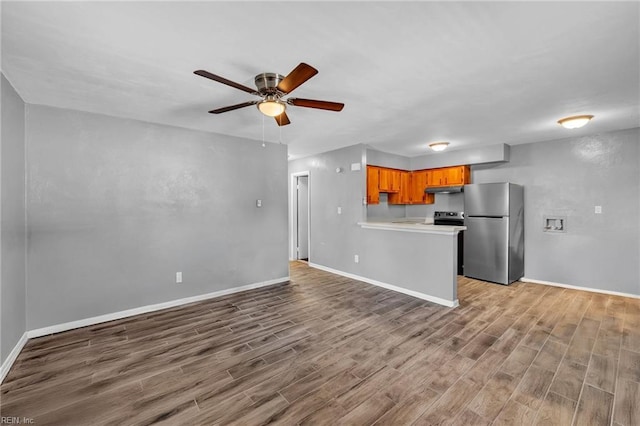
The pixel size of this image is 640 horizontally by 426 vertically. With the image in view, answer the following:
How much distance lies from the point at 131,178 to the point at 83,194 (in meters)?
0.49

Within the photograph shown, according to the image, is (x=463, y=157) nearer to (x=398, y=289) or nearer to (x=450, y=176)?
(x=450, y=176)

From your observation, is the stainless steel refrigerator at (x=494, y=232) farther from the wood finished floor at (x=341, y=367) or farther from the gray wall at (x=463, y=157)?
the wood finished floor at (x=341, y=367)

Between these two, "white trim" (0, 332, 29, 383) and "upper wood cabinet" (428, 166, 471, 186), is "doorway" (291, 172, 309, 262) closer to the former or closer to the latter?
"upper wood cabinet" (428, 166, 471, 186)

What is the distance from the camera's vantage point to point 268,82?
85.5 inches

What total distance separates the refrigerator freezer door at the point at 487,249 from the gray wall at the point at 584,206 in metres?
0.67

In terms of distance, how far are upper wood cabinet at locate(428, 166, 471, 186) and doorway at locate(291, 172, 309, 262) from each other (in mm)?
2817

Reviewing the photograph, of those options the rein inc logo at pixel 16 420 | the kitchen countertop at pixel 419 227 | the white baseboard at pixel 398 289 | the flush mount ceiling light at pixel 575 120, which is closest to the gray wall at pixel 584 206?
the flush mount ceiling light at pixel 575 120

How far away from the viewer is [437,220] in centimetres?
562

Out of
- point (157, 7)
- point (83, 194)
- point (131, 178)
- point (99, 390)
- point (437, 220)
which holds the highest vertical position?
point (157, 7)

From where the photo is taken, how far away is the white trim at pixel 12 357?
2.10 meters

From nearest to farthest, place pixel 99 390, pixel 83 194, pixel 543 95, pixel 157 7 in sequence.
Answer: pixel 157 7 < pixel 99 390 < pixel 543 95 < pixel 83 194

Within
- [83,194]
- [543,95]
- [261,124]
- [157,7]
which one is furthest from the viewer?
[261,124]

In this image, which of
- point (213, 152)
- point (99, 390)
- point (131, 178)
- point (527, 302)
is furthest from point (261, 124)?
point (527, 302)

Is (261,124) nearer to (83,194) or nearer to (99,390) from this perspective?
(83,194)
